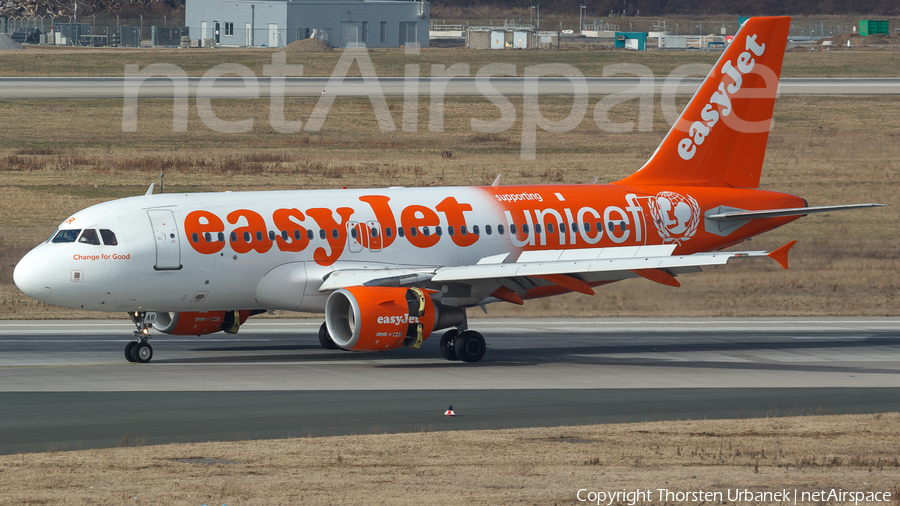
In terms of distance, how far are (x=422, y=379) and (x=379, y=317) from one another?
2024 mm

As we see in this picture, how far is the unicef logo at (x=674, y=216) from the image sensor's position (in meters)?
39.1

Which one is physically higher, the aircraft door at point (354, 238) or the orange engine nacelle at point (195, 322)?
the aircraft door at point (354, 238)

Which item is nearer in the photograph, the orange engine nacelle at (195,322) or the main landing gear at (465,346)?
the main landing gear at (465,346)

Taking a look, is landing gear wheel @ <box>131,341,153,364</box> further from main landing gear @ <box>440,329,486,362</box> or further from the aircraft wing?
main landing gear @ <box>440,329,486,362</box>

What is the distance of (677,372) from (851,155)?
5149 centimetres

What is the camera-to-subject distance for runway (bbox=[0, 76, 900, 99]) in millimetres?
101188

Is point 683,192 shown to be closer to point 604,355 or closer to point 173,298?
point 604,355

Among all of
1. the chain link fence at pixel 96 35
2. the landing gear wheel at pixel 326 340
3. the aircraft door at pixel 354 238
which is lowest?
the landing gear wheel at pixel 326 340

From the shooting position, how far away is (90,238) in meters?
32.1

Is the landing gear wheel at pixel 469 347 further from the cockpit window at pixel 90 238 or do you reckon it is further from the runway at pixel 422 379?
the cockpit window at pixel 90 238

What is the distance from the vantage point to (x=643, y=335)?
41.7m

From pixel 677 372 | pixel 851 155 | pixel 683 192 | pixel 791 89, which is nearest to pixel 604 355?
pixel 677 372

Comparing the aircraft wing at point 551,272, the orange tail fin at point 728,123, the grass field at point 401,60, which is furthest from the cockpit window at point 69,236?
the grass field at point 401,60

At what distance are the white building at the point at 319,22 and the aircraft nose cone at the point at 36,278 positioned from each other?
117088 millimetres
